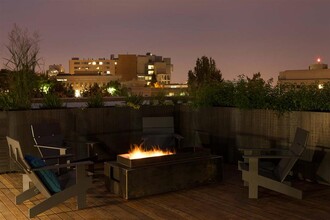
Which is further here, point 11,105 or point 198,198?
point 11,105

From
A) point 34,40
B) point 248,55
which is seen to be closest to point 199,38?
point 248,55

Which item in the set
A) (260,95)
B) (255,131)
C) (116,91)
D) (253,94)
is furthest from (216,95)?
(116,91)

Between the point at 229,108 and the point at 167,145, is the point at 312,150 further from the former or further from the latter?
the point at 167,145

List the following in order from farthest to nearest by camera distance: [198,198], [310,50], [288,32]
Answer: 1. [310,50]
2. [288,32]
3. [198,198]

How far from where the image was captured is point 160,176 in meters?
5.93

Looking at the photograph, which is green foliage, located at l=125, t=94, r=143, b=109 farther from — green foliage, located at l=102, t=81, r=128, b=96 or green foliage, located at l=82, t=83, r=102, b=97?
green foliage, located at l=82, t=83, r=102, b=97

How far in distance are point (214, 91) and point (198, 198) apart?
3225mm

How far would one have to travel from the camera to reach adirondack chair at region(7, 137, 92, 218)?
16.1ft

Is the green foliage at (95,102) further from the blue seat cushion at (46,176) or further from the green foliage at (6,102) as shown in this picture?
the blue seat cushion at (46,176)

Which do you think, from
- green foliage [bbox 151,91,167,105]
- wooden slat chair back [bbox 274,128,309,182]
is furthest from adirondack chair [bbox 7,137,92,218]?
green foliage [bbox 151,91,167,105]

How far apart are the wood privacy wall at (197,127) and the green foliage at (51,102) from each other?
27 centimetres

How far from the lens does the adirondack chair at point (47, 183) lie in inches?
193

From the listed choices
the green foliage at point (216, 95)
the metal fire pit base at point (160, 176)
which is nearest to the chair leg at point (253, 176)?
the metal fire pit base at point (160, 176)

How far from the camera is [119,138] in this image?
8.75 m
